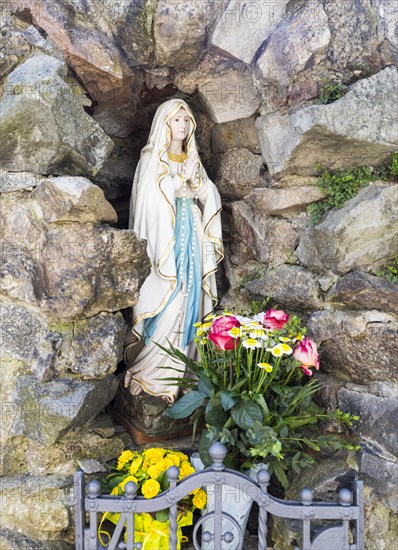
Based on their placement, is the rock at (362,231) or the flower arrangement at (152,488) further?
the rock at (362,231)

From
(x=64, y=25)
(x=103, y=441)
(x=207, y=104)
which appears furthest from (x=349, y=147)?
(x=103, y=441)

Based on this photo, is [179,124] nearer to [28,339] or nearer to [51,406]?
[28,339]

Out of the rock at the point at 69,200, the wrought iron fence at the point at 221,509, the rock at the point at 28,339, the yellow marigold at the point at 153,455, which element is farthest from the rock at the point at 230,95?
the wrought iron fence at the point at 221,509

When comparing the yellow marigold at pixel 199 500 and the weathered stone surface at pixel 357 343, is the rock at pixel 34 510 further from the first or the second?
the weathered stone surface at pixel 357 343

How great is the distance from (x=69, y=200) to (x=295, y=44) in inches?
48.4

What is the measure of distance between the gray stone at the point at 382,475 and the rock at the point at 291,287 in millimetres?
705

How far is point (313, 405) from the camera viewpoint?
8.80 ft

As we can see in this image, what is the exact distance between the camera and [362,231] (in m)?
2.66

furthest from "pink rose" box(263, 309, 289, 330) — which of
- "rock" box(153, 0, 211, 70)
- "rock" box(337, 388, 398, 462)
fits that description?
"rock" box(153, 0, 211, 70)

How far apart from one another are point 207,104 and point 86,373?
1.57 meters

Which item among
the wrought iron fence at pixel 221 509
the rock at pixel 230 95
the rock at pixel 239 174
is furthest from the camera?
the rock at pixel 239 174

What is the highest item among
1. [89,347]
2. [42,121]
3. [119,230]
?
[42,121]

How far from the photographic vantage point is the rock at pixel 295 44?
2803 millimetres

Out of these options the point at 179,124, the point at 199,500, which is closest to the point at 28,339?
the point at 199,500
